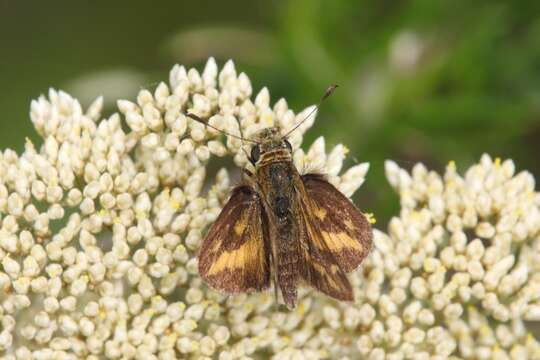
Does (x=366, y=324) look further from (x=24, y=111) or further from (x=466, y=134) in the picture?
(x=24, y=111)

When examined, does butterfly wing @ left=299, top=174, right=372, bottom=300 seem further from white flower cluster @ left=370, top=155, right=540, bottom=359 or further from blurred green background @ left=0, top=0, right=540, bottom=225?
blurred green background @ left=0, top=0, right=540, bottom=225

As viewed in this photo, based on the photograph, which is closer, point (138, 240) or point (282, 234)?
point (282, 234)

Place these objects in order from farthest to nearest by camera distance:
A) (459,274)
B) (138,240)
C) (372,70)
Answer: (372,70), (459,274), (138,240)

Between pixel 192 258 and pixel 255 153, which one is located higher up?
pixel 255 153

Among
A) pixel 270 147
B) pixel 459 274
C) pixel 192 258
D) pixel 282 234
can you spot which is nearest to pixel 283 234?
pixel 282 234

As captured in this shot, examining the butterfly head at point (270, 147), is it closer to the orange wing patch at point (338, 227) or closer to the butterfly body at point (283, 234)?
the butterfly body at point (283, 234)

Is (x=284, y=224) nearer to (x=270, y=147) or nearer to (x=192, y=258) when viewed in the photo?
(x=270, y=147)

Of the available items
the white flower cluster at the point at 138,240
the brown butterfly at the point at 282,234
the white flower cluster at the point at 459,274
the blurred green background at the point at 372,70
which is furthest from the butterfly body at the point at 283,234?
the blurred green background at the point at 372,70

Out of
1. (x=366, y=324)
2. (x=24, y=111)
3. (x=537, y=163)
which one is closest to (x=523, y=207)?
(x=366, y=324)
